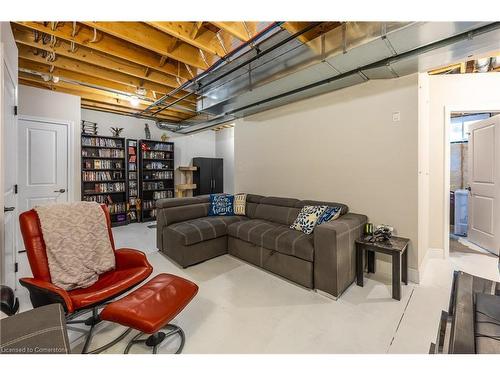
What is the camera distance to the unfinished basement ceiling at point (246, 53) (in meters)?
1.84

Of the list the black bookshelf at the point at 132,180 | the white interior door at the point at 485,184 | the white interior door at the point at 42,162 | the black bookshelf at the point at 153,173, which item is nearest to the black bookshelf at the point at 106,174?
the black bookshelf at the point at 132,180

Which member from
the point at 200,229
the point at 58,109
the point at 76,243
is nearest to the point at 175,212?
the point at 200,229

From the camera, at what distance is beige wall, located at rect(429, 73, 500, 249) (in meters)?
2.87

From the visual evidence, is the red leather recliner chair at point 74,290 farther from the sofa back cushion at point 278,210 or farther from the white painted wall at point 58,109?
the white painted wall at point 58,109

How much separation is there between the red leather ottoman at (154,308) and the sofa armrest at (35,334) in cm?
40

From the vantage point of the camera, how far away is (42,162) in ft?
12.0

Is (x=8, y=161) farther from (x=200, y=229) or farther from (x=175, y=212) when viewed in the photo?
(x=200, y=229)

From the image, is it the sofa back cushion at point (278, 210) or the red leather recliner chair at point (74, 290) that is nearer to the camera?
the red leather recliner chair at point (74, 290)

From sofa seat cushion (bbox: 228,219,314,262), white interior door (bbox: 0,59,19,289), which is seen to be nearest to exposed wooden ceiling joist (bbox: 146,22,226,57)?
white interior door (bbox: 0,59,19,289)

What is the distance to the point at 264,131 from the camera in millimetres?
3934

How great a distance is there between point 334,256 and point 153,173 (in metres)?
5.29

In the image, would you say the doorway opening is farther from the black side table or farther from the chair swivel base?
the chair swivel base

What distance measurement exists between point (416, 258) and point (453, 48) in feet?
6.70
